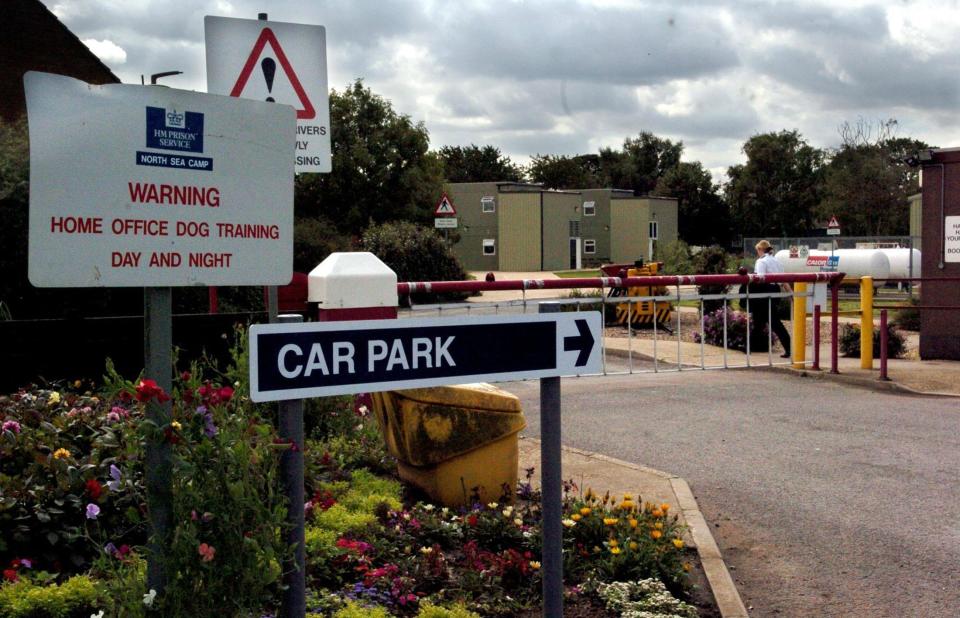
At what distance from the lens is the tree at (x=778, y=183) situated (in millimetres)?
88438

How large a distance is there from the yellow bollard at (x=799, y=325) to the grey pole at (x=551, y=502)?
11064mm

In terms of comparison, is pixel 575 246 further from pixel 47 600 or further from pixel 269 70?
pixel 47 600

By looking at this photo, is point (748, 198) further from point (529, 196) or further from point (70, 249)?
Answer: point (70, 249)

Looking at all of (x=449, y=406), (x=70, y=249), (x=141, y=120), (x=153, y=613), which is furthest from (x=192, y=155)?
(x=449, y=406)

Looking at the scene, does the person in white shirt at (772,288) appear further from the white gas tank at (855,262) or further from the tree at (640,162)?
the tree at (640,162)

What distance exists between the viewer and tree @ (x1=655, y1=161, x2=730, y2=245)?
95625 millimetres

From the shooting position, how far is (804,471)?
322 inches

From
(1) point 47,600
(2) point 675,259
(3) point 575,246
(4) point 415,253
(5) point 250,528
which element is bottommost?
(1) point 47,600

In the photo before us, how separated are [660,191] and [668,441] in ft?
291

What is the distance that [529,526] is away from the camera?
571 cm

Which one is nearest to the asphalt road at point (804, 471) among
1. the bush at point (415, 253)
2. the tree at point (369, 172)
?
the bush at point (415, 253)

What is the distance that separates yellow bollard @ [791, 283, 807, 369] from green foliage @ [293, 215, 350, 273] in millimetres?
22784

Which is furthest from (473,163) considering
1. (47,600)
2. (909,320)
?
(47,600)

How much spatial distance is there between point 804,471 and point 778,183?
85.0 m
